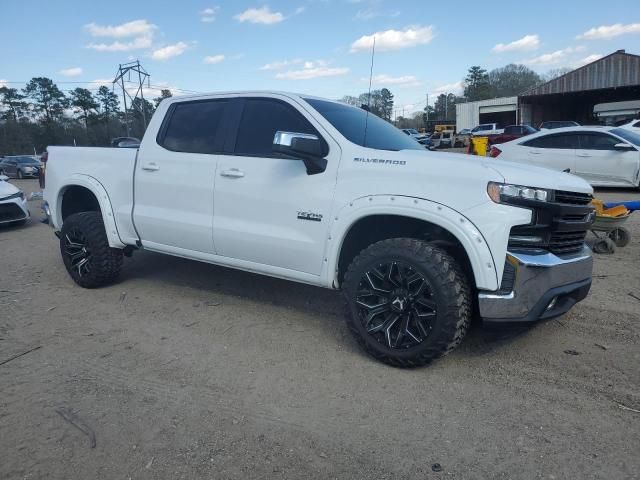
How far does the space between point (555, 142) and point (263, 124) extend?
30.2 feet

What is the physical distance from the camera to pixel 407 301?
3342 mm

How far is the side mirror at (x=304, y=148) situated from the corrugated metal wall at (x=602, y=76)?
145 feet

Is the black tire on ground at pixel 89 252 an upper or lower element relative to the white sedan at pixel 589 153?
lower

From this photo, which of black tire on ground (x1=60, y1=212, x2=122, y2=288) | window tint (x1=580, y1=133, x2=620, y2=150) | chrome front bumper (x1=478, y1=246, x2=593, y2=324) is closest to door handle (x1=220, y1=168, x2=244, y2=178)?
black tire on ground (x1=60, y1=212, x2=122, y2=288)

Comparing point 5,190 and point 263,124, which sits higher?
point 263,124

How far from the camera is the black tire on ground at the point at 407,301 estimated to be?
3188mm

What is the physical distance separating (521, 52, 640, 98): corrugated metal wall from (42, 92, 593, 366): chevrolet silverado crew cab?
43186mm

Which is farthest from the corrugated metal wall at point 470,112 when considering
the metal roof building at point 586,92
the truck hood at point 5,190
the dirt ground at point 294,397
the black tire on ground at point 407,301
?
the black tire on ground at point 407,301

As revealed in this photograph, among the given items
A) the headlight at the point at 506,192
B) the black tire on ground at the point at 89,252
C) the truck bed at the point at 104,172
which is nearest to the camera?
the headlight at the point at 506,192

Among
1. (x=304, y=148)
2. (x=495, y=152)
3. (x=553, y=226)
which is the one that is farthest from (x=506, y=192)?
(x=495, y=152)

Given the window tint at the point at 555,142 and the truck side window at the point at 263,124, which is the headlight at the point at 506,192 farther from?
the window tint at the point at 555,142

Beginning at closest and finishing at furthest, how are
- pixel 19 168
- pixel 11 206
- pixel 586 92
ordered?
pixel 11 206, pixel 19 168, pixel 586 92

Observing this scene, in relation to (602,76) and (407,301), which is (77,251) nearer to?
(407,301)

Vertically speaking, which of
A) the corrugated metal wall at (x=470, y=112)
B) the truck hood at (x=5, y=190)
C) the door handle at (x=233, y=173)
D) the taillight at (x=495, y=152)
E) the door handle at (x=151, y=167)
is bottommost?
the truck hood at (x=5, y=190)
